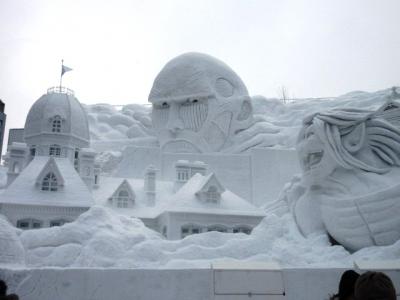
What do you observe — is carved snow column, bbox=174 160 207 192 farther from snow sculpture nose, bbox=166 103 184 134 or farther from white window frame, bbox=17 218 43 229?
white window frame, bbox=17 218 43 229

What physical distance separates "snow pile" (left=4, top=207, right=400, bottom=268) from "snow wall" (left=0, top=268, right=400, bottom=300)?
7.49ft

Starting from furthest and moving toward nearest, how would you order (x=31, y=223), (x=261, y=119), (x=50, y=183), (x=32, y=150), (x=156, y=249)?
(x=261, y=119)
(x=32, y=150)
(x=50, y=183)
(x=31, y=223)
(x=156, y=249)

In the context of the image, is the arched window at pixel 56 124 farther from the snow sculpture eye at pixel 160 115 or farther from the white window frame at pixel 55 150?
the snow sculpture eye at pixel 160 115

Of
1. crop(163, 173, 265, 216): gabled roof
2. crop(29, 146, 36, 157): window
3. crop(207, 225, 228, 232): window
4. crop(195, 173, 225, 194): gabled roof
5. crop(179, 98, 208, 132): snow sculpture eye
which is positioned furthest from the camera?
crop(179, 98, 208, 132): snow sculpture eye

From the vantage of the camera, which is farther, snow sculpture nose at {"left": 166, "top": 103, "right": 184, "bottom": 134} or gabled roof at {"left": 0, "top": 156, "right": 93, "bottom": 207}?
snow sculpture nose at {"left": 166, "top": 103, "right": 184, "bottom": 134}

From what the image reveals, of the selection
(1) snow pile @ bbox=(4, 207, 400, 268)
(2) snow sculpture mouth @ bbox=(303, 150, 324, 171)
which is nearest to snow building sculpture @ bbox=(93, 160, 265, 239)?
(1) snow pile @ bbox=(4, 207, 400, 268)

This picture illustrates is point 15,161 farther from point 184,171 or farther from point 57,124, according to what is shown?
point 184,171

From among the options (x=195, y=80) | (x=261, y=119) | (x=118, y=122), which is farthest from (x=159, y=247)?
(x=118, y=122)

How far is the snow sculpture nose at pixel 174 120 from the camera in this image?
39500 mm

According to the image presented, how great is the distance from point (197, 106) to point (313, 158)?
77.5 feet

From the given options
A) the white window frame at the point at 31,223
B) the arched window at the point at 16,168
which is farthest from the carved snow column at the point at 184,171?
the arched window at the point at 16,168

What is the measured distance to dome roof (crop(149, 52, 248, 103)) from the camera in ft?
131

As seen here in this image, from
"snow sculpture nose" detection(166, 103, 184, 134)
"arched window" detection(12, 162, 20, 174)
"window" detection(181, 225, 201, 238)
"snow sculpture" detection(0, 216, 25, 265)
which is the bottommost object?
"snow sculpture" detection(0, 216, 25, 265)

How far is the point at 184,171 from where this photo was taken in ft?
99.3
